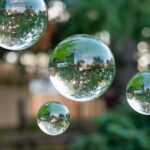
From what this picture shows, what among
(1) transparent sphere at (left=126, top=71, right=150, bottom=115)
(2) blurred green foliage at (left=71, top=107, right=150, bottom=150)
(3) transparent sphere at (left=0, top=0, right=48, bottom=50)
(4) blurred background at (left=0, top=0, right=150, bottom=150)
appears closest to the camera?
(3) transparent sphere at (left=0, top=0, right=48, bottom=50)

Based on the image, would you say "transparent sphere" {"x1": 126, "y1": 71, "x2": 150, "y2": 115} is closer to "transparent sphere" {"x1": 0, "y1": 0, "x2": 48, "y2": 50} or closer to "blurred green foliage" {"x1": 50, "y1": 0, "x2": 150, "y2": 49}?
"transparent sphere" {"x1": 0, "y1": 0, "x2": 48, "y2": 50}

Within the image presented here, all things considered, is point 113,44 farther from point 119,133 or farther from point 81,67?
point 81,67

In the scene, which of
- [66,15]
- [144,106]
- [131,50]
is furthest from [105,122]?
[144,106]

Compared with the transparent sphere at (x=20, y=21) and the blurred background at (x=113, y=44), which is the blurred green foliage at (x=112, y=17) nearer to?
the blurred background at (x=113, y=44)

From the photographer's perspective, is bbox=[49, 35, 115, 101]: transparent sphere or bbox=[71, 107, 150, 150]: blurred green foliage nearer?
bbox=[49, 35, 115, 101]: transparent sphere

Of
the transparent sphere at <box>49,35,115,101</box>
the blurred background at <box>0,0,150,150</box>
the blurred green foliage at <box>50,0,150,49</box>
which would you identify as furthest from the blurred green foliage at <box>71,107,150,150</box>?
the transparent sphere at <box>49,35,115,101</box>

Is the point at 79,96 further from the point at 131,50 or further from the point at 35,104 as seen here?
the point at 35,104

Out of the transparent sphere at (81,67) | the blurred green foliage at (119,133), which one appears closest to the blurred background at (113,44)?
the blurred green foliage at (119,133)
